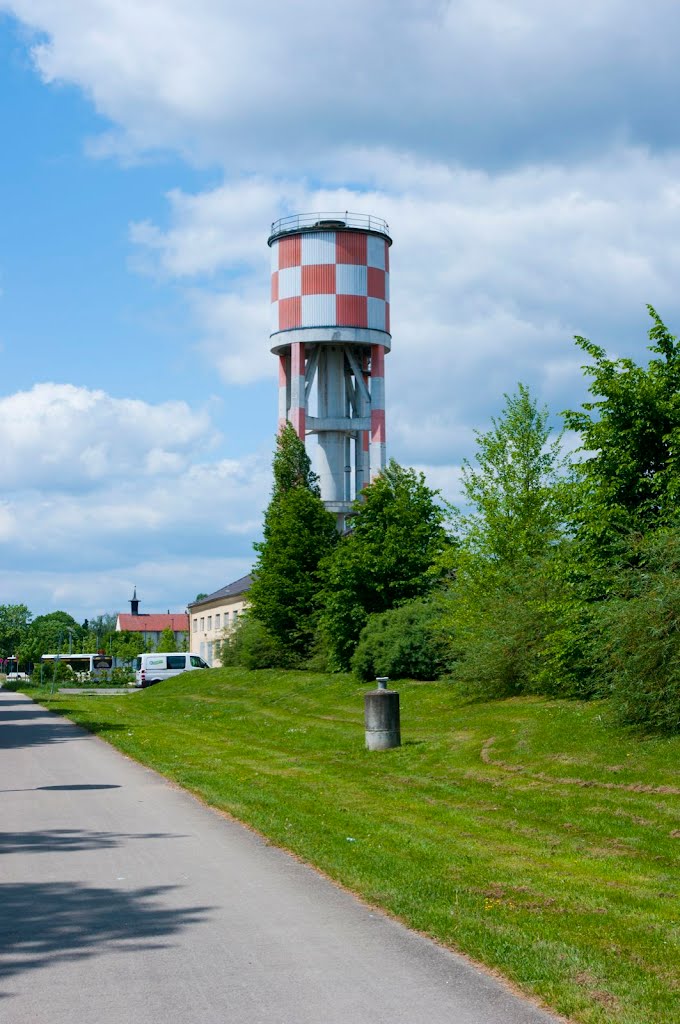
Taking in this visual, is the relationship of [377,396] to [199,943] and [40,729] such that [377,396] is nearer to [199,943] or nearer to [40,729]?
[40,729]

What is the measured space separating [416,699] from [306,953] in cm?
2370

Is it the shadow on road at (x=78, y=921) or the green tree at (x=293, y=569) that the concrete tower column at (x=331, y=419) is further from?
the shadow on road at (x=78, y=921)

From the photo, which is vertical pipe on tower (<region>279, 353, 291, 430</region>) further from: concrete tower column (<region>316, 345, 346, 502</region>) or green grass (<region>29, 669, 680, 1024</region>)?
green grass (<region>29, 669, 680, 1024</region>)

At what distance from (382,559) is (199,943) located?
1306 inches

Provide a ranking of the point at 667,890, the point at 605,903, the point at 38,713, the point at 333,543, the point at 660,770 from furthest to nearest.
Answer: the point at 333,543 → the point at 38,713 → the point at 660,770 → the point at 667,890 → the point at 605,903

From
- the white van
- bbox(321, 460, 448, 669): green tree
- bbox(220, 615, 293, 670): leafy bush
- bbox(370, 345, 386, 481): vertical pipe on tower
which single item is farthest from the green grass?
the white van

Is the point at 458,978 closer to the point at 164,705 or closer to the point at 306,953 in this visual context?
the point at 306,953

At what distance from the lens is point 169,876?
A: 30.9ft

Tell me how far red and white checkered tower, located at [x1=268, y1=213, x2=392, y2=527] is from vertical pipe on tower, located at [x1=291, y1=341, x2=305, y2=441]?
5 cm

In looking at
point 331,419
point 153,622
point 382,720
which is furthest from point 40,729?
point 153,622

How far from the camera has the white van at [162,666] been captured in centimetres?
6706

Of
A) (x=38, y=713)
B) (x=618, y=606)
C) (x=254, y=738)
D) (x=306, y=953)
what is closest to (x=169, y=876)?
(x=306, y=953)

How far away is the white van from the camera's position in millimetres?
67062

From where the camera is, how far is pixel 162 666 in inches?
2655
